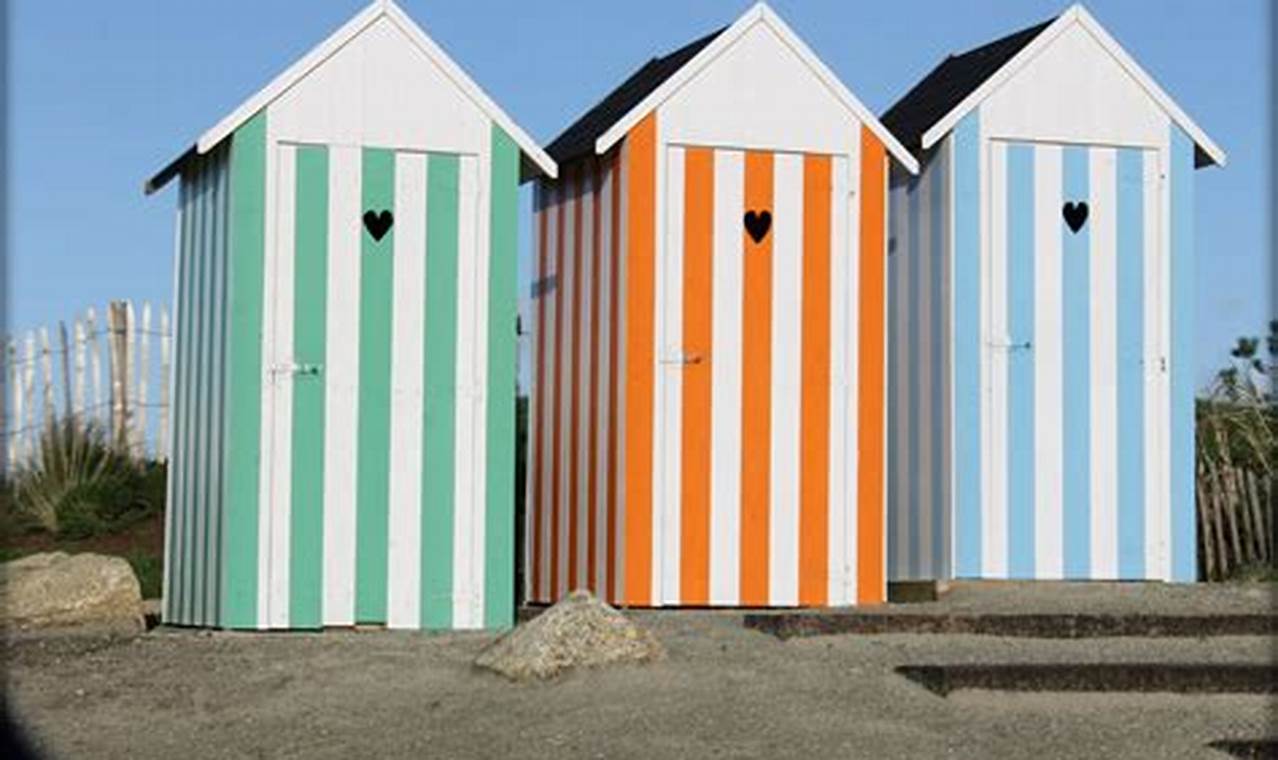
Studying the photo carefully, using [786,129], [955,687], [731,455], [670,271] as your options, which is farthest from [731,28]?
Result: [955,687]

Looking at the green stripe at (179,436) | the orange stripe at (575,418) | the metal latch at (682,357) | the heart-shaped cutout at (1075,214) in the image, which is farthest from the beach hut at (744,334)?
the green stripe at (179,436)

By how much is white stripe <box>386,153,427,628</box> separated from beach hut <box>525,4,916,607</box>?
136cm

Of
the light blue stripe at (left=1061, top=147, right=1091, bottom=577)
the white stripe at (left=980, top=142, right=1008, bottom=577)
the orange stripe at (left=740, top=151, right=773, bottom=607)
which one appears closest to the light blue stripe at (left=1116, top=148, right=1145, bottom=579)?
the light blue stripe at (left=1061, top=147, right=1091, bottom=577)

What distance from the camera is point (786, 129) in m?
13.1

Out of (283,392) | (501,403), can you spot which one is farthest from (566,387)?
(283,392)

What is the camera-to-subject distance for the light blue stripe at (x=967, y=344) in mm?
13688

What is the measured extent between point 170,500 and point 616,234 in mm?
3018

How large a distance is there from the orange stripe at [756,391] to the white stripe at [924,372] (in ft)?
4.55

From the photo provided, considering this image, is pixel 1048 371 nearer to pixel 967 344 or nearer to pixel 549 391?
pixel 967 344

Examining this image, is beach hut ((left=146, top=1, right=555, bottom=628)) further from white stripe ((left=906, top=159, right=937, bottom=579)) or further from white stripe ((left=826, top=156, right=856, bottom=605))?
white stripe ((left=906, top=159, right=937, bottom=579))

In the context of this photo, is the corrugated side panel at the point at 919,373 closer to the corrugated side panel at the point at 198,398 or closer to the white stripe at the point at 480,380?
the white stripe at the point at 480,380

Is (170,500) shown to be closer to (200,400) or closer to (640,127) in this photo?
(200,400)

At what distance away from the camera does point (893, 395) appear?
14375mm

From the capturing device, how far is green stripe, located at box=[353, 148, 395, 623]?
11.9 m
